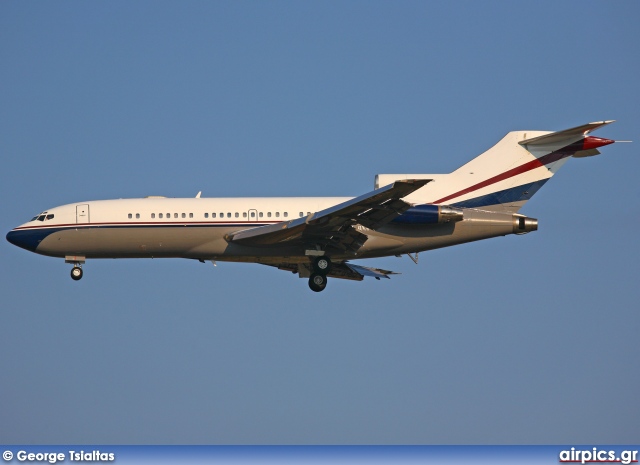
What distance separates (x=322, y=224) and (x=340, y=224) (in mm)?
653

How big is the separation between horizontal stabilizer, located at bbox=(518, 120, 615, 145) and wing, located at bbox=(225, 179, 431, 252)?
233 inches

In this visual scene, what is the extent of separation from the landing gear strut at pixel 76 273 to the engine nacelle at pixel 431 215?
12309mm

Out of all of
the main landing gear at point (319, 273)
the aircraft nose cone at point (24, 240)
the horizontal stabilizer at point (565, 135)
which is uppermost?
the horizontal stabilizer at point (565, 135)

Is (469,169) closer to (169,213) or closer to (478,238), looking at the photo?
(478,238)

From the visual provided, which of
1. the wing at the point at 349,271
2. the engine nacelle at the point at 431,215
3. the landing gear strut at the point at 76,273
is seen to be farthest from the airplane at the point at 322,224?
the wing at the point at 349,271

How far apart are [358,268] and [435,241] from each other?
5.50 m

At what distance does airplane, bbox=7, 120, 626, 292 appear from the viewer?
41969 mm

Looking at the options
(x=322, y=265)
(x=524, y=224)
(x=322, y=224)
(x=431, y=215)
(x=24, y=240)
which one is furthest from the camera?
Answer: (x=24, y=240)

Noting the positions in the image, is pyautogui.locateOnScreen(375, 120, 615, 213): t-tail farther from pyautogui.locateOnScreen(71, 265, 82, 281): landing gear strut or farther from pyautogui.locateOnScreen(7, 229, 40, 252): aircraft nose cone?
pyautogui.locateOnScreen(7, 229, 40, 252): aircraft nose cone

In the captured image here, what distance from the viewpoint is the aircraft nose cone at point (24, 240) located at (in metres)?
44.8

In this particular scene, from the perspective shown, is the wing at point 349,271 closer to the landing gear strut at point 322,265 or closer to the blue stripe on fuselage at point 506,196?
the landing gear strut at point 322,265

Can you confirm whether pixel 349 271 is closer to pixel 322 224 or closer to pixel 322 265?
pixel 322 265

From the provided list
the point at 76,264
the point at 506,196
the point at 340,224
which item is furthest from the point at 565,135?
the point at 76,264

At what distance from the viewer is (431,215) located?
41500 millimetres
